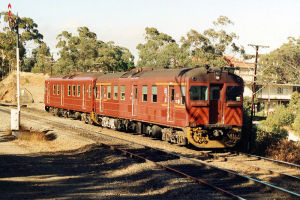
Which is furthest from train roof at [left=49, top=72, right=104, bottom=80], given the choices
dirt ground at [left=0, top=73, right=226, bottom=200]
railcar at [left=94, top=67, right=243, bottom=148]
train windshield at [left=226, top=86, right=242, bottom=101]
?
train windshield at [left=226, top=86, right=242, bottom=101]

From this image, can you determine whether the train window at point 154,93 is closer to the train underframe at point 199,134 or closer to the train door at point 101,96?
the train underframe at point 199,134

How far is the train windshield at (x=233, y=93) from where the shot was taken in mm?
16125

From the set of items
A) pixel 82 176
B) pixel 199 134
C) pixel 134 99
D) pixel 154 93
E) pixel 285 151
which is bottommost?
pixel 82 176

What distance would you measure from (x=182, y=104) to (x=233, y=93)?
245 cm

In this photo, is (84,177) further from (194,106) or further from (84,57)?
(84,57)

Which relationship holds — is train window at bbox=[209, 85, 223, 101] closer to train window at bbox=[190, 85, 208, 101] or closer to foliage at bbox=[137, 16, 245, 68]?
train window at bbox=[190, 85, 208, 101]

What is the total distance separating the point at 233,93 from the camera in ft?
53.4

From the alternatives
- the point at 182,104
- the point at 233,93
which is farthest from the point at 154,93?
the point at 233,93

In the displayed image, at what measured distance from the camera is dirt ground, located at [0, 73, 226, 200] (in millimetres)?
9258

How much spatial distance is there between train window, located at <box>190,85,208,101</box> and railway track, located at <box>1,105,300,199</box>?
2.62m

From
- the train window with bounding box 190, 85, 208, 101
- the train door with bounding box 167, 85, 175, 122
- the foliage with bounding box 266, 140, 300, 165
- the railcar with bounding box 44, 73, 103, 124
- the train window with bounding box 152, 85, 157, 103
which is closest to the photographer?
the foliage with bounding box 266, 140, 300, 165

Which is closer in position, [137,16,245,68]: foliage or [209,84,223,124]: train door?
[209,84,223,124]: train door

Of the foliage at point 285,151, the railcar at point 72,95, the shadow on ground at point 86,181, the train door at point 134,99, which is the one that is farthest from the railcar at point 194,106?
the railcar at point 72,95

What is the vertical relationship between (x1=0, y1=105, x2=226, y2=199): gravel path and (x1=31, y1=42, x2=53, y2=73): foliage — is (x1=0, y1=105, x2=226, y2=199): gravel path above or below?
below
